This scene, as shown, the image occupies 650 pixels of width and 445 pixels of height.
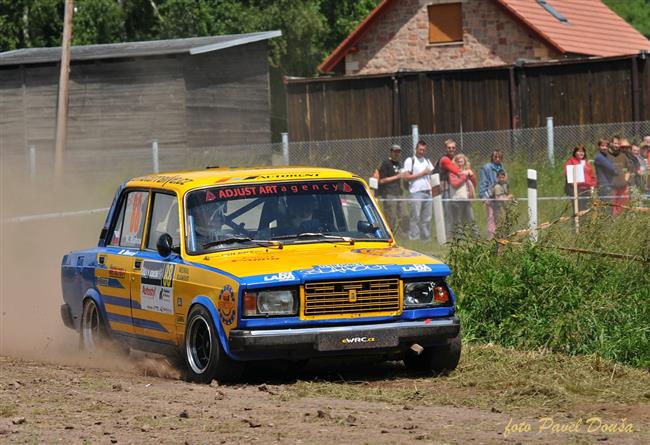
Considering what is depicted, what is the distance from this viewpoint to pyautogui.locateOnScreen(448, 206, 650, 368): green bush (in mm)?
12055

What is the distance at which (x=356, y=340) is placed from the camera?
10586mm

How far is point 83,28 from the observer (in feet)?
189

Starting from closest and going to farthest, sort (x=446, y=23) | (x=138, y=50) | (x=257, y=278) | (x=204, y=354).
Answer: (x=257, y=278), (x=204, y=354), (x=138, y=50), (x=446, y=23)

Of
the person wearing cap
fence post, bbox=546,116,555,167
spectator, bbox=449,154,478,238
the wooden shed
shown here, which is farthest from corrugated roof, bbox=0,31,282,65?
spectator, bbox=449,154,478,238

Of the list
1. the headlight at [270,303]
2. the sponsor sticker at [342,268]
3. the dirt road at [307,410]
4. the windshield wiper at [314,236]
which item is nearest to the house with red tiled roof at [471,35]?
the windshield wiper at [314,236]

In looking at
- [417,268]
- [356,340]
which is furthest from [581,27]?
[356,340]

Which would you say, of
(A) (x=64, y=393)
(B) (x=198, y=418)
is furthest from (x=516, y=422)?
(A) (x=64, y=393)

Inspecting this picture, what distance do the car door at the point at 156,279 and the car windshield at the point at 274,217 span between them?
236 mm

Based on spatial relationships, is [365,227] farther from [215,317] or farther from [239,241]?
[215,317]

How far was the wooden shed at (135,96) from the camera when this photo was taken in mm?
40469

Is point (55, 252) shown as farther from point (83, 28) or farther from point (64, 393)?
point (83, 28)

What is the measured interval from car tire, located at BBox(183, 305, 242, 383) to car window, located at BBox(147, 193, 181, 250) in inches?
36.5
